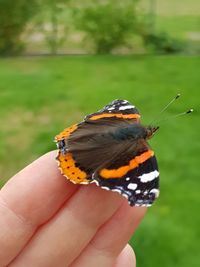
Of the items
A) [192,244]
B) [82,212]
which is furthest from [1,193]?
[192,244]

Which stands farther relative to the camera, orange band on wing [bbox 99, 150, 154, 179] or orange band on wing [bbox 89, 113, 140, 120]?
orange band on wing [bbox 89, 113, 140, 120]

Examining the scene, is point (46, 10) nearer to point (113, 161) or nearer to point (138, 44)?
point (138, 44)

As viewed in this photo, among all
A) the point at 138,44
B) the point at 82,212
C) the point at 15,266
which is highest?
the point at 82,212

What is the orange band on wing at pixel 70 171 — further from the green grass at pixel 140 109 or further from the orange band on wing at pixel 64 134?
the green grass at pixel 140 109

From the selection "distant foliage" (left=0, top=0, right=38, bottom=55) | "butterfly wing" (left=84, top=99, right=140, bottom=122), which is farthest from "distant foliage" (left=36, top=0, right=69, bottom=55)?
"butterfly wing" (left=84, top=99, right=140, bottom=122)

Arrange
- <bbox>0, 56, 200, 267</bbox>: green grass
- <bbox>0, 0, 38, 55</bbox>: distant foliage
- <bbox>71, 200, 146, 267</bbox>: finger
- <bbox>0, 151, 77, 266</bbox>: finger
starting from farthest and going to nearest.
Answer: <bbox>0, 0, 38, 55</bbox>: distant foliage → <bbox>0, 56, 200, 267</bbox>: green grass → <bbox>71, 200, 146, 267</bbox>: finger → <bbox>0, 151, 77, 266</bbox>: finger

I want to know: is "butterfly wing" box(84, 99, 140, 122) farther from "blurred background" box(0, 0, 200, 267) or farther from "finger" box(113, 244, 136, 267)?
"blurred background" box(0, 0, 200, 267)
